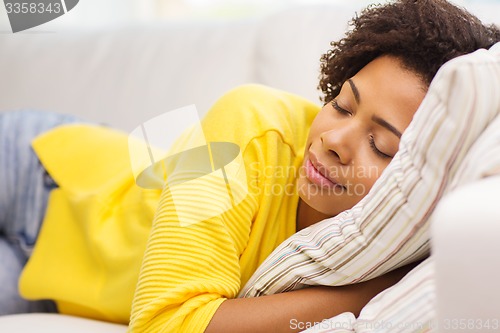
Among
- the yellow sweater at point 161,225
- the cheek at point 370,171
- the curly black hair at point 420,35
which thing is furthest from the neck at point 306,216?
the curly black hair at point 420,35

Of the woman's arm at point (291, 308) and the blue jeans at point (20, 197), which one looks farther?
the blue jeans at point (20, 197)

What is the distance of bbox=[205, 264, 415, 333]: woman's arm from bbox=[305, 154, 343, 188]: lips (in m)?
0.17

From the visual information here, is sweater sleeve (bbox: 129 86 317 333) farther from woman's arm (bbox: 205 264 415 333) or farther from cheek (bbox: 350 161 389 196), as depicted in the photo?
cheek (bbox: 350 161 389 196)

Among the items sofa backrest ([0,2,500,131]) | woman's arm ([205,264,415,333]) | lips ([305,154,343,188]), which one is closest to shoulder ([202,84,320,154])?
lips ([305,154,343,188])

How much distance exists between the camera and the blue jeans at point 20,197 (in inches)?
56.0

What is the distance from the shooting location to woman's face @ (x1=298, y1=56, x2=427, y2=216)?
3.28 feet

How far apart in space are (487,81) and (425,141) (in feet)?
0.29

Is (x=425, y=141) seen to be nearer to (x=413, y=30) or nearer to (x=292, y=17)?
(x=413, y=30)

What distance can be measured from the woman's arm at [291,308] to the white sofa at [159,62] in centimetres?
79

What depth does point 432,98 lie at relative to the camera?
2.42 feet

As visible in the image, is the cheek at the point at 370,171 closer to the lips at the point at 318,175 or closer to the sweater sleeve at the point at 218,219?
the lips at the point at 318,175

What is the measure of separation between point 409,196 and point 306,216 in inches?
16.1

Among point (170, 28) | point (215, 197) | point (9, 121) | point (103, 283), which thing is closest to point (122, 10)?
point (170, 28)

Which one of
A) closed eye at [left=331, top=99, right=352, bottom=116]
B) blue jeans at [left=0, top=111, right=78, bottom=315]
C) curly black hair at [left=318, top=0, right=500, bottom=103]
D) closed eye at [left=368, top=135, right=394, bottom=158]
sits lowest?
blue jeans at [left=0, top=111, right=78, bottom=315]
